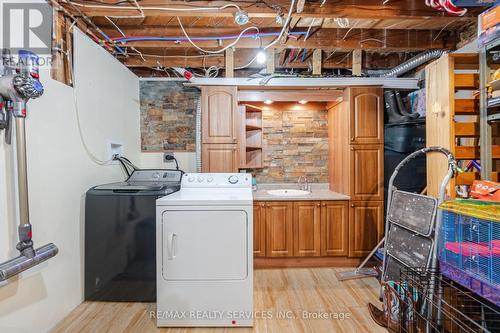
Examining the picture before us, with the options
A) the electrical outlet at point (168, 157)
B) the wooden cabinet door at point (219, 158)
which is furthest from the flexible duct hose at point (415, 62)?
the electrical outlet at point (168, 157)

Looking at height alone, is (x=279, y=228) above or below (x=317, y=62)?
below

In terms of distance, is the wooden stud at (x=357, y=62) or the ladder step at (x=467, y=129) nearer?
the ladder step at (x=467, y=129)

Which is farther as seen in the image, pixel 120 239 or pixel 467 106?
pixel 120 239

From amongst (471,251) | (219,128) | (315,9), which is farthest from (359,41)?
(471,251)

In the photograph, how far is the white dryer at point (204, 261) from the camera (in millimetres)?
1815

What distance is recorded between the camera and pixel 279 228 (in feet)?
9.41

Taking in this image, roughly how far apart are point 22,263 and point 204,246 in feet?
3.51

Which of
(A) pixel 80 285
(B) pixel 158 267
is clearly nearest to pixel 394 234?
(B) pixel 158 267

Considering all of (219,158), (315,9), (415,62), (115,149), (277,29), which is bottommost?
(219,158)

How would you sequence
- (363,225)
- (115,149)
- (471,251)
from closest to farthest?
(471,251) < (115,149) < (363,225)

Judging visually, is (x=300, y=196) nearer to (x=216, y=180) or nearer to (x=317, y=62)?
(x=216, y=180)

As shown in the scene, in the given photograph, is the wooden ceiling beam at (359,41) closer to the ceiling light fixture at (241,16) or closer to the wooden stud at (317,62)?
the wooden stud at (317,62)

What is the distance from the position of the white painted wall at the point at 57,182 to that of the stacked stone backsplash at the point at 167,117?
0.75 metres

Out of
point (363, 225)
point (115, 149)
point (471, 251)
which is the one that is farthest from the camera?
point (363, 225)
